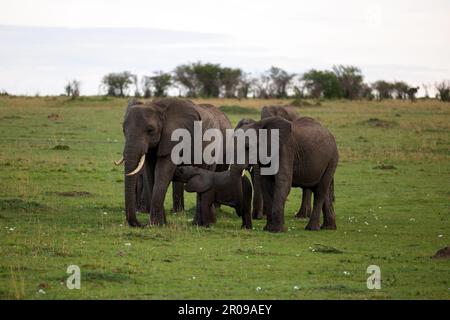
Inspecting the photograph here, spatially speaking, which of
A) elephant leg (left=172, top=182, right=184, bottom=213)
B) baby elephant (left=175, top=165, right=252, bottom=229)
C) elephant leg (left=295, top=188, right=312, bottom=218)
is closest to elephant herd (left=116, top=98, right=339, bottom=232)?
baby elephant (left=175, top=165, right=252, bottom=229)

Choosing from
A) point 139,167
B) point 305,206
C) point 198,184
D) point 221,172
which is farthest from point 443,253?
point 305,206

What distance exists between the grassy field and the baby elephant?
0.47 m

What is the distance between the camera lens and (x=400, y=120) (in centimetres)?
4612

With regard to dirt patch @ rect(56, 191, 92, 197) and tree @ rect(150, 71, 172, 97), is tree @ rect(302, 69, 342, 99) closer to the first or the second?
tree @ rect(150, 71, 172, 97)

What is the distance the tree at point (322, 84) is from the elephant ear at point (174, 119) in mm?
69508

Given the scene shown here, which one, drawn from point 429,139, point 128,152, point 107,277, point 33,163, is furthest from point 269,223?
point 429,139

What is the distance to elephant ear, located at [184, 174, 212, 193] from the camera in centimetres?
1669

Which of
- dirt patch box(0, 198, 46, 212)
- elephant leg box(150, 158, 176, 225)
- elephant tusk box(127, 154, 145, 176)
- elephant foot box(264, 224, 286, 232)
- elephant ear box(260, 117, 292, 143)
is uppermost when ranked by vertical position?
elephant ear box(260, 117, 292, 143)

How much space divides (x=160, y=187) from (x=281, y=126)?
7.78 ft

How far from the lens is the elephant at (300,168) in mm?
16500

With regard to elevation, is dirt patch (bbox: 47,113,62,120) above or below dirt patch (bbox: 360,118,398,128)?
above

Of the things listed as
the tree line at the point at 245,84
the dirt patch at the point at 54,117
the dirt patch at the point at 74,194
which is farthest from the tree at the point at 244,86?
the dirt patch at the point at 74,194

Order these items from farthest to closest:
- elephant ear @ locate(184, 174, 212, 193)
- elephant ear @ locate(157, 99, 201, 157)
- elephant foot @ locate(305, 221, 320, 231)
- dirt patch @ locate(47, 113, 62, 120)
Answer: dirt patch @ locate(47, 113, 62, 120) → elephant foot @ locate(305, 221, 320, 231) → elephant ear @ locate(157, 99, 201, 157) → elephant ear @ locate(184, 174, 212, 193)
